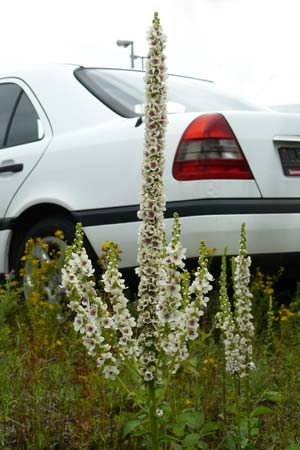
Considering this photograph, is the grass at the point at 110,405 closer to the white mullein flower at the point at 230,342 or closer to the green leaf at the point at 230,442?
the green leaf at the point at 230,442

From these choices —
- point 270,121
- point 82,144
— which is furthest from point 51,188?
point 270,121

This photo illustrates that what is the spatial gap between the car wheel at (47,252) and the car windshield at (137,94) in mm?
779

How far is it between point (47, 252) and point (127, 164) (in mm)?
984

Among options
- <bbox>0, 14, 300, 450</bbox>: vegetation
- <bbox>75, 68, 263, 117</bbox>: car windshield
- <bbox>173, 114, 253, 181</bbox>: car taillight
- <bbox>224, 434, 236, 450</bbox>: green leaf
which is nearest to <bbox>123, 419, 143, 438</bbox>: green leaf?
<bbox>0, 14, 300, 450</bbox>: vegetation

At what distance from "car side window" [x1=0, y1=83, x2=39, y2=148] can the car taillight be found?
1.37 metres

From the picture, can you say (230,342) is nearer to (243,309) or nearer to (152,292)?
(243,309)

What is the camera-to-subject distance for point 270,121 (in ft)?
15.8

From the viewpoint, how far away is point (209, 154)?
464 cm

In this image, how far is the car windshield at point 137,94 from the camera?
→ 5.21 metres

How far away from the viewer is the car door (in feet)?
18.4

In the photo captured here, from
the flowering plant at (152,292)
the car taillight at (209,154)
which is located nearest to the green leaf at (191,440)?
the flowering plant at (152,292)

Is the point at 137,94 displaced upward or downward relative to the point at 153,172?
upward

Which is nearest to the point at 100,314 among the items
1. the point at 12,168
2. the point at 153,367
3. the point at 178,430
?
the point at 153,367

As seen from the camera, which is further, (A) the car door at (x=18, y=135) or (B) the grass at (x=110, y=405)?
(A) the car door at (x=18, y=135)
